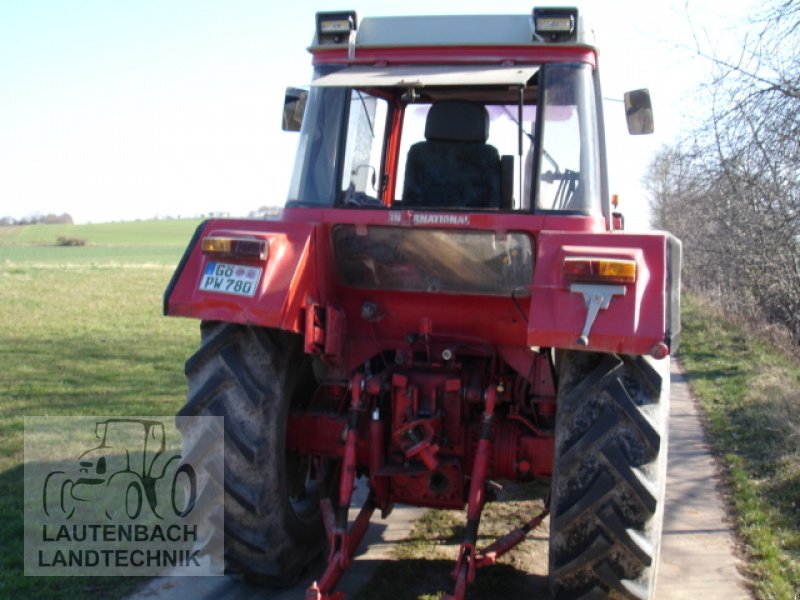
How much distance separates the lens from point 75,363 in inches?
425

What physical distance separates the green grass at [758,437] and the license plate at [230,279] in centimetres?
300

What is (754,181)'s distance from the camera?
8930 mm

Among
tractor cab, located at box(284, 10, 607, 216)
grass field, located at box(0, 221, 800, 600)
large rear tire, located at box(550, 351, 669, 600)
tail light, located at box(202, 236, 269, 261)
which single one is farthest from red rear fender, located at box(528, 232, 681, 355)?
grass field, located at box(0, 221, 800, 600)

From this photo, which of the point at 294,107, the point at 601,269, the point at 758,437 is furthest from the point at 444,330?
the point at 758,437

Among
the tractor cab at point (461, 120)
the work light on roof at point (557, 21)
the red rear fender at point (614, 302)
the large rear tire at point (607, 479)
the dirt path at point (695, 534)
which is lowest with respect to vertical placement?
the dirt path at point (695, 534)

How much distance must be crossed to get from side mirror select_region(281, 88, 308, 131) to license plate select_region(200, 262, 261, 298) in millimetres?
1302

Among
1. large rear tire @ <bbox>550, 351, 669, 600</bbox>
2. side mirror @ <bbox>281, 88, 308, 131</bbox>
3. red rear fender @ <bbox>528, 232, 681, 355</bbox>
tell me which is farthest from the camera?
side mirror @ <bbox>281, 88, 308, 131</bbox>

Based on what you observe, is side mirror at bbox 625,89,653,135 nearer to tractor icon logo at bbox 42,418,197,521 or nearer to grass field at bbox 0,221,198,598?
tractor icon logo at bbox 42,418,197,521

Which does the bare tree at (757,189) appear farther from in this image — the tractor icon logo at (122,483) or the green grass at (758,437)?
the tractor icon logo at (122,483)

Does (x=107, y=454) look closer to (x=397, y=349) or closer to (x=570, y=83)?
(x=397, y=349)

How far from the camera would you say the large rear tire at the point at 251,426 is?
4129 millimetres

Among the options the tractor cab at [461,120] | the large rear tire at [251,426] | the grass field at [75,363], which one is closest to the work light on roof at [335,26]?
the tractor cab at [461,120]

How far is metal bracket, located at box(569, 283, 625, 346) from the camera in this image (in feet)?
11.6

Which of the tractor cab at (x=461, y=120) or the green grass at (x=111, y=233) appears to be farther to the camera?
the green grass at (x=111, y=233)
